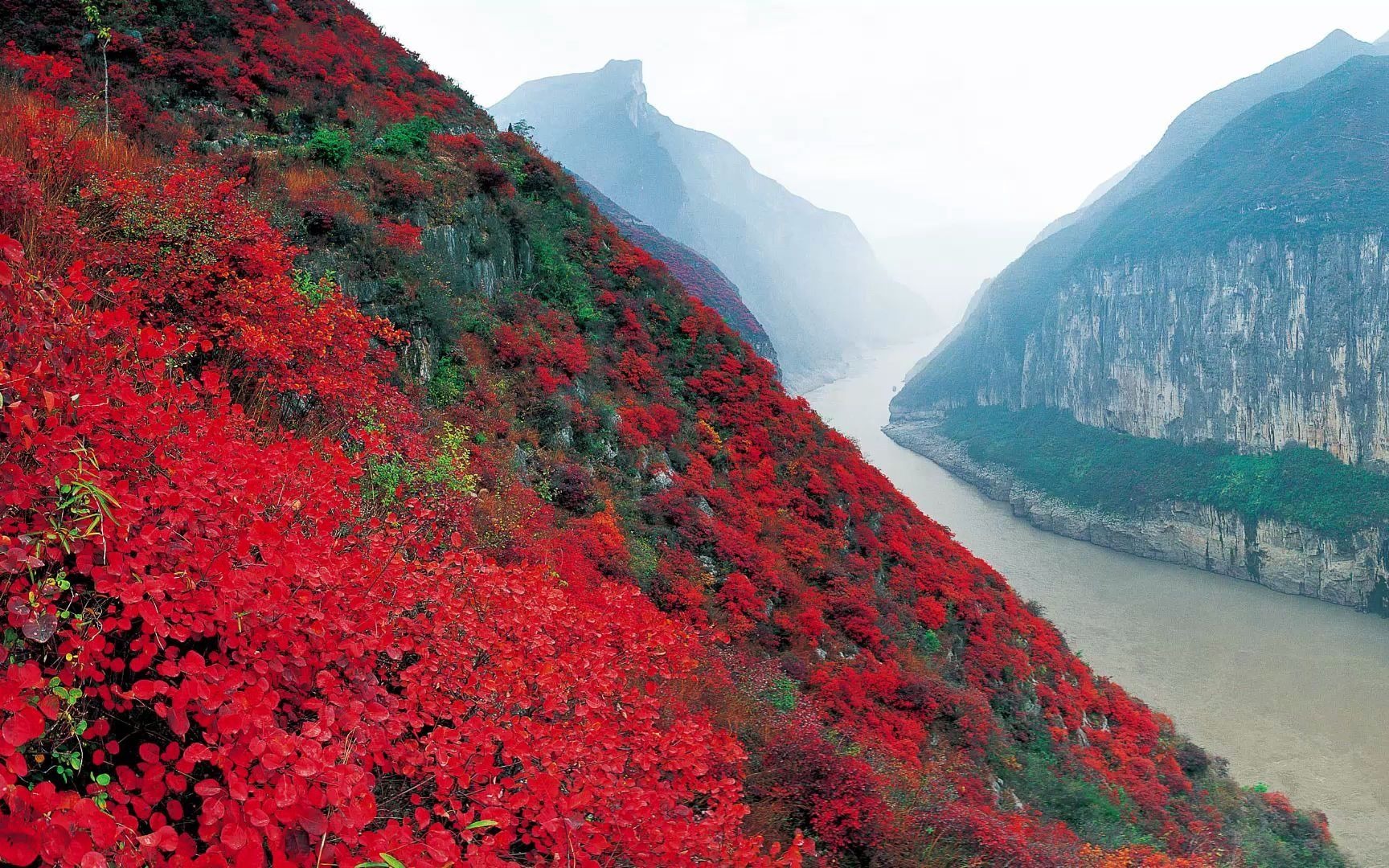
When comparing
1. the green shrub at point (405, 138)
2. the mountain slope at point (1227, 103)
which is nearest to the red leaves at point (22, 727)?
the green shrub at point (405, 138)

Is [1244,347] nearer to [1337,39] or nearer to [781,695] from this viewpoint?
[781,695]

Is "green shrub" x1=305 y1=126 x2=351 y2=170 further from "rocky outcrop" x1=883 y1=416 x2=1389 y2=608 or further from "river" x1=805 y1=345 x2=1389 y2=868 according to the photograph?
"rocky outcrop" x1=883 y1=416 x2=1389 y2=608

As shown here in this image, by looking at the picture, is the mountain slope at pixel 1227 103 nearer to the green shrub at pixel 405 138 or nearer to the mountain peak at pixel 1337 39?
the mountain peak at pixel 1337 39

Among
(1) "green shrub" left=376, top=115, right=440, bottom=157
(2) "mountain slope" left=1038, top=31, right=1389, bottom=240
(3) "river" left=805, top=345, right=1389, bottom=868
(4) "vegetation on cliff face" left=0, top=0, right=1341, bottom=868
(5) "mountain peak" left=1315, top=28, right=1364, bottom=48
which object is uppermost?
(5) "mountain peak" left=1315, top=28, right=1364, bottom=48

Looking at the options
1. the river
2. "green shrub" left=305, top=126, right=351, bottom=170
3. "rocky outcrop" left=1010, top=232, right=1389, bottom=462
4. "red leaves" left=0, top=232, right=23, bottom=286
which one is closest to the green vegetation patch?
"rocky outcrop" left=1010, top=232, right=1389, bottom=462

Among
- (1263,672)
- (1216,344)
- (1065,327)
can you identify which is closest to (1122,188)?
(1065,327)

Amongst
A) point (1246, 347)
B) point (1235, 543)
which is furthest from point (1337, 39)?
point (1235, 543)

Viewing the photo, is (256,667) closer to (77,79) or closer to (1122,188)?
(77,79)
